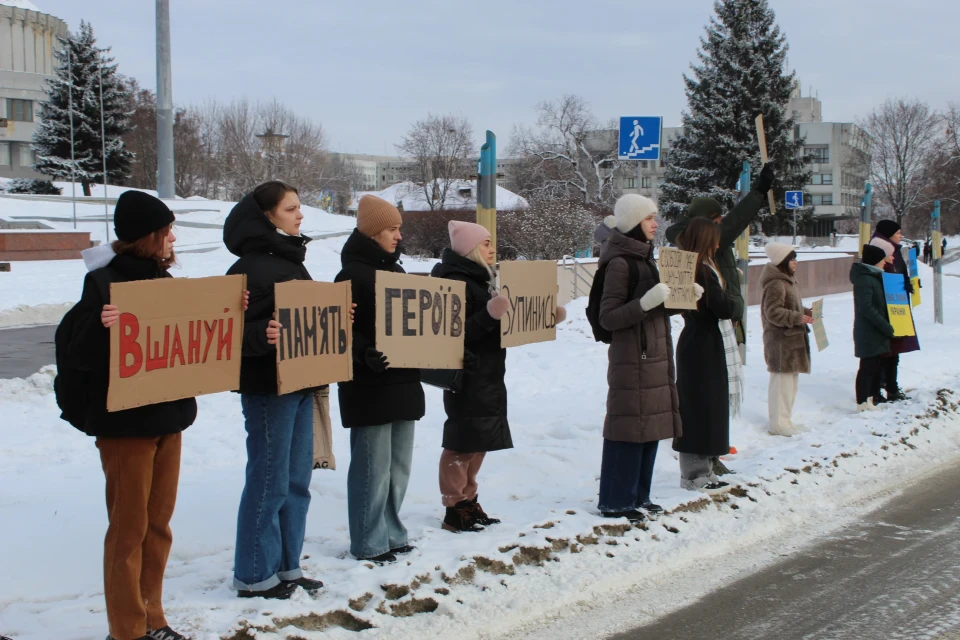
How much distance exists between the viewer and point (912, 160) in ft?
293

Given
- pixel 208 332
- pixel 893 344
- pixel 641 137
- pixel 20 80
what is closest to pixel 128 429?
pixel 208 332

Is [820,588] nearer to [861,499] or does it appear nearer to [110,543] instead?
[861,499]

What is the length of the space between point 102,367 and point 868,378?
29.1ft

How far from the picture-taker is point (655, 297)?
6.18 metres

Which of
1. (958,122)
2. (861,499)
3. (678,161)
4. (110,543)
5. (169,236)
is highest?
(958,122)

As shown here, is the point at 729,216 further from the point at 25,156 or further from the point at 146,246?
the point at 25,156

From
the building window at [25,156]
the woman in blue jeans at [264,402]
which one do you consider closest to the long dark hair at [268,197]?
the woman in blue jeans at [264,402]

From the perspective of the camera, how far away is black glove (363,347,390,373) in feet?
17.5

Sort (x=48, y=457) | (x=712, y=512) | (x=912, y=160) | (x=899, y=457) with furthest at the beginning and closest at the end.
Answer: (x=912, y=160) < (x=899, y=457) < (x=48, y=457) < (x=712, y=512)

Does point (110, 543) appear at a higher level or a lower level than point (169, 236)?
lower

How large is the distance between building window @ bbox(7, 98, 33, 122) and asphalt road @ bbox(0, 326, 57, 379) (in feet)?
223

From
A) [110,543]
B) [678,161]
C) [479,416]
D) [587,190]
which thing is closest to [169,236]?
[110,543]

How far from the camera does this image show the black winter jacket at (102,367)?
404cm

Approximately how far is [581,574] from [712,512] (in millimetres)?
1595
